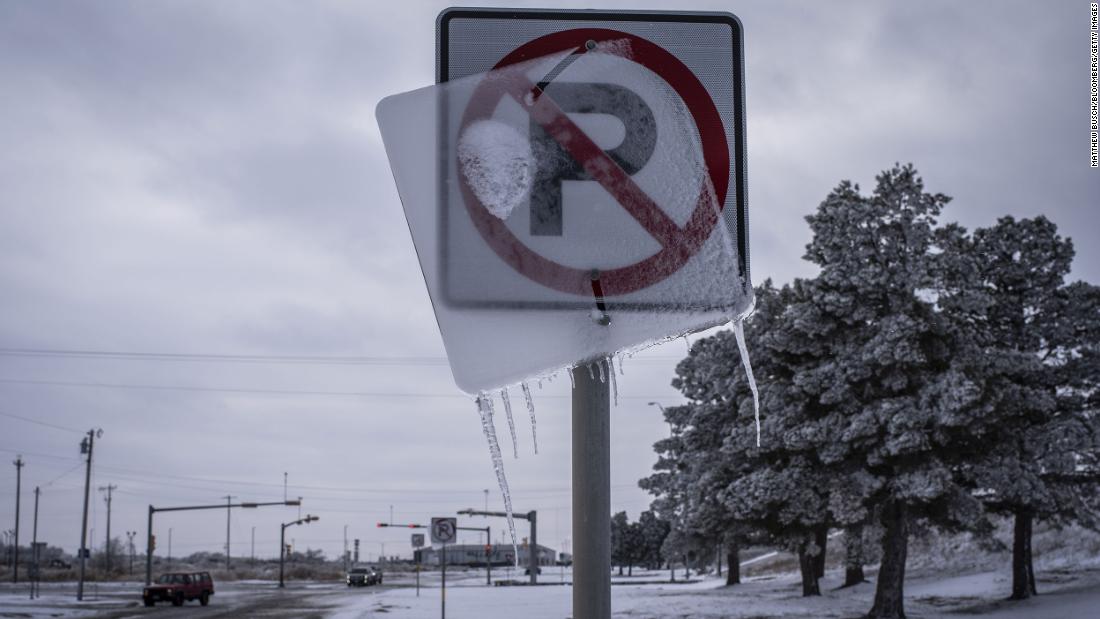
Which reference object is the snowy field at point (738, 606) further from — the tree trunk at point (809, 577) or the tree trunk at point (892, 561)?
the tree trunk at point (892, 561)

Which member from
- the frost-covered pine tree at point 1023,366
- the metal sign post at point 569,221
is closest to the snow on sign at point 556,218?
the metal sign post at point 569,221

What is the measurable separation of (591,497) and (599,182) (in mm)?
729

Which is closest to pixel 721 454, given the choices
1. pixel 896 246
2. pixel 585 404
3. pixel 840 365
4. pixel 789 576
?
pixel 840 365

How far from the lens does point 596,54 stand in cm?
246

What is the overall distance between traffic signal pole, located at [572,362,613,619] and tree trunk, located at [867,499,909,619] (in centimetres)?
2701

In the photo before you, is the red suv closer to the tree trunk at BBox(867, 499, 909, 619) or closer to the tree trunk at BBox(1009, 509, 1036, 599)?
the tree trunk at BBox(867, 499, 909, 619)

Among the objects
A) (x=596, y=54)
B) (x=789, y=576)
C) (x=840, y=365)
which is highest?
(x=840, y=365)

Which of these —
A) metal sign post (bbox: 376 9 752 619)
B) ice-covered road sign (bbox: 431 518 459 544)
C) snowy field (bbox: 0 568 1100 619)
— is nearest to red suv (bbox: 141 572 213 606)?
snowy field (bbox: 0 568 1100 619)

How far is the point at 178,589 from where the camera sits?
144ft

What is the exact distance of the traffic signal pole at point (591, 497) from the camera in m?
2.36

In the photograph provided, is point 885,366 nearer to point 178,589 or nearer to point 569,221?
point 569,221

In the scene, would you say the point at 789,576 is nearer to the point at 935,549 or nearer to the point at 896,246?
the point at 935,549

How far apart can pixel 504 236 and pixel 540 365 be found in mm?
304

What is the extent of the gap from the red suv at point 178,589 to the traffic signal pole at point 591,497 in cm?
4535
